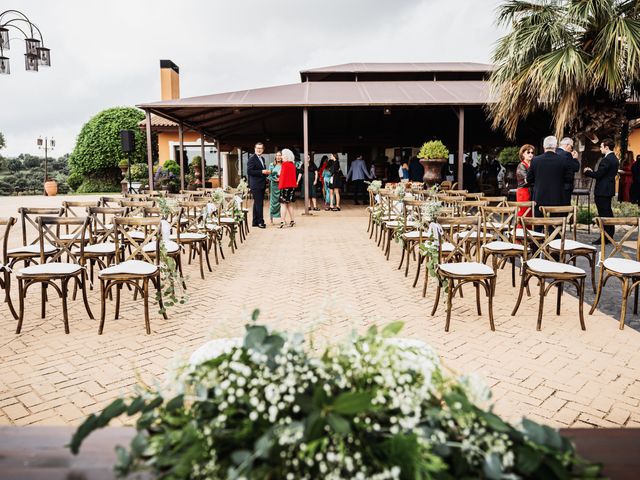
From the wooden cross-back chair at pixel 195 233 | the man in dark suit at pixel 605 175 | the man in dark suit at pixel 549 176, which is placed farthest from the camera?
the man in dark suit at pixel 605 175

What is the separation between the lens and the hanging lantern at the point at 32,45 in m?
9.12

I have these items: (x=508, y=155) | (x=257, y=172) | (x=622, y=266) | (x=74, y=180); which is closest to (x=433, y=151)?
(x=257, y=172)

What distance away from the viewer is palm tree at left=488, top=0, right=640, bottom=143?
9.28 metres

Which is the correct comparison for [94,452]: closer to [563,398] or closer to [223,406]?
[223,406]

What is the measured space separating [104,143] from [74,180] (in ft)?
10.4

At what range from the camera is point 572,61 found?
373 inches

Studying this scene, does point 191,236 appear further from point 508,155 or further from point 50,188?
point 50,188

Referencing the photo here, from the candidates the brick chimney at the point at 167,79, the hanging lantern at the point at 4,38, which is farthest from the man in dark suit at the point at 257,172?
the brick chimney at the point at 167,79

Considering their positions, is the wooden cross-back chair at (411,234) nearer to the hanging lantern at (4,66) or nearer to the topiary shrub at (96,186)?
the hanging lantern at (4,66)

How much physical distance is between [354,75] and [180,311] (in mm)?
18616

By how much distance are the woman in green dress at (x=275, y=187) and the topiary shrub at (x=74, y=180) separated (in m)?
23.5

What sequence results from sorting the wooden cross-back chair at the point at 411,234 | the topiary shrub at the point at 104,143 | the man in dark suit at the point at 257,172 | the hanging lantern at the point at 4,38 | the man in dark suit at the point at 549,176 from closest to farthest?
the wooden cross-back chair at the point at 411,234 < the man in dark suit at the point at 549,176 < the hanging lantern at the point at 4,38 < the man in dark suit at the point at 257,172 < the topiary shrub at the point at 104,143

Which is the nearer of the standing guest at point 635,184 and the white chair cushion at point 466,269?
the white chair cushion at point 466,269

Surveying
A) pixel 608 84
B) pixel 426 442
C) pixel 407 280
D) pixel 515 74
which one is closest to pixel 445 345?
pixel 407 280
